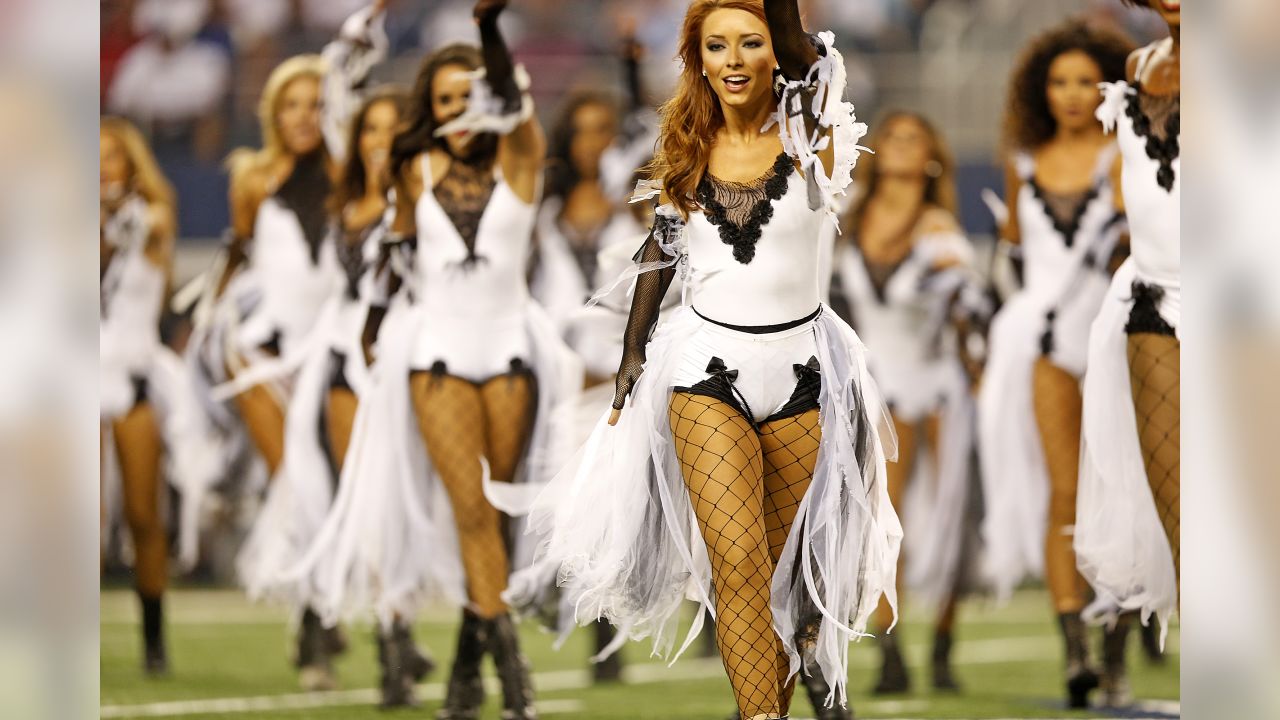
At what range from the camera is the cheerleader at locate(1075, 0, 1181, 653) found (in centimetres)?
484

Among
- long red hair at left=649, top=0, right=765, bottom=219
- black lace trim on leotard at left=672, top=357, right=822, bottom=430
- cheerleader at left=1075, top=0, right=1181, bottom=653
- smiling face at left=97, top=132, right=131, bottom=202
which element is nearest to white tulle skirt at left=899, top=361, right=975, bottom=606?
cheerleader at left=1075, top=0, right=1181, bottom=653

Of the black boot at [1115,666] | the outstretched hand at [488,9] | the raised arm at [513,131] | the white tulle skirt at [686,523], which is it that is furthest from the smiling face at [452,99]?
the black boot at [1115,666]

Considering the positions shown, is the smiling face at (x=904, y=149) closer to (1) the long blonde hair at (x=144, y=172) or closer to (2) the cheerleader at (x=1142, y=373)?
(2) the cheerleader at (x=1142, y=373)

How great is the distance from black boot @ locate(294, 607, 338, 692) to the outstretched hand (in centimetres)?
228

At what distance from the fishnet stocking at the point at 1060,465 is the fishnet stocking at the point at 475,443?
5.77 ft

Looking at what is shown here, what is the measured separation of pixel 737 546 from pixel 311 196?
3232 millimetres

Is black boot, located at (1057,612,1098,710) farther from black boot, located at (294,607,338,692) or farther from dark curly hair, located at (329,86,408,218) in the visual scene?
dark curly hair, located at (329,86,408,218)

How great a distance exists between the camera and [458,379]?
5297mm

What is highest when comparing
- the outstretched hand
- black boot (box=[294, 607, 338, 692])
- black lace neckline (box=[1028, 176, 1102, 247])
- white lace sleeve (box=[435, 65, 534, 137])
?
the outstretched hand

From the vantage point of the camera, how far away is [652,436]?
3.75 meters

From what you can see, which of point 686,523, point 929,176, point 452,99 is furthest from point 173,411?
point 686,523
